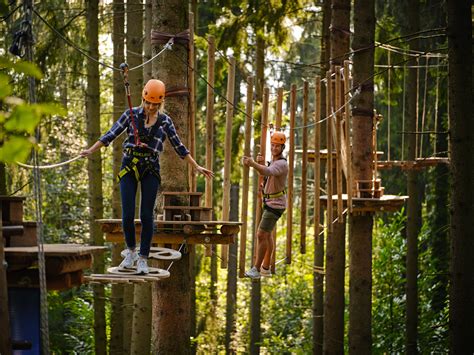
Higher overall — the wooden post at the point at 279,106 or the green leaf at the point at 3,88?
the wooden post at the point at 279,106

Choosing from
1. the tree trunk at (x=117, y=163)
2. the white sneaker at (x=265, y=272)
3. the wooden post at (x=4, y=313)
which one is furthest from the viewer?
the tree trunk at (x=117, y=163)

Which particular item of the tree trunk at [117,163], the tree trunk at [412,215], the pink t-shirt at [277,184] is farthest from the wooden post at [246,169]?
the tree trunk at [412,215]

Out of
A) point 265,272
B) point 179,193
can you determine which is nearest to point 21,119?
point 179,193

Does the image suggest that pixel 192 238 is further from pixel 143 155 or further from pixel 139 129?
pixel 139 129

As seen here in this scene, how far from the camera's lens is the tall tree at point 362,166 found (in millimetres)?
10320

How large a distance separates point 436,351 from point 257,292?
447 cm

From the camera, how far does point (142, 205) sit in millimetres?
6914

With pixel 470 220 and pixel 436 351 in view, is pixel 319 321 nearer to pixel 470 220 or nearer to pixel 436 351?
pixel 436 351

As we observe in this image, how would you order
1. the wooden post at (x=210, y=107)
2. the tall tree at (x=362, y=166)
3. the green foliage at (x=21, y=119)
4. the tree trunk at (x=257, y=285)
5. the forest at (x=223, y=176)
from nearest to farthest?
the green foliage at (x=21, y=119) < the forest at (x=223, y=176) < the wooden post at (x=210, y=107) < the tall tree at (x=362, y=166) < the tree trunk at (x=257, y=285)

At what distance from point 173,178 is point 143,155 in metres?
1.02

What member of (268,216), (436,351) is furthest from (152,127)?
(436,351)

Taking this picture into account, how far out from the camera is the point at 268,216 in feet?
29.4

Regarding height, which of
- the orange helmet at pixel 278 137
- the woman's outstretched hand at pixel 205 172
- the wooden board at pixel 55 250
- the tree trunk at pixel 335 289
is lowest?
the tree trunk at pixel 335 289

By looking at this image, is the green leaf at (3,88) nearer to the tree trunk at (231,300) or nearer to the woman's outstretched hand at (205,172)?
the woman's outstretched hand at (205,172)
